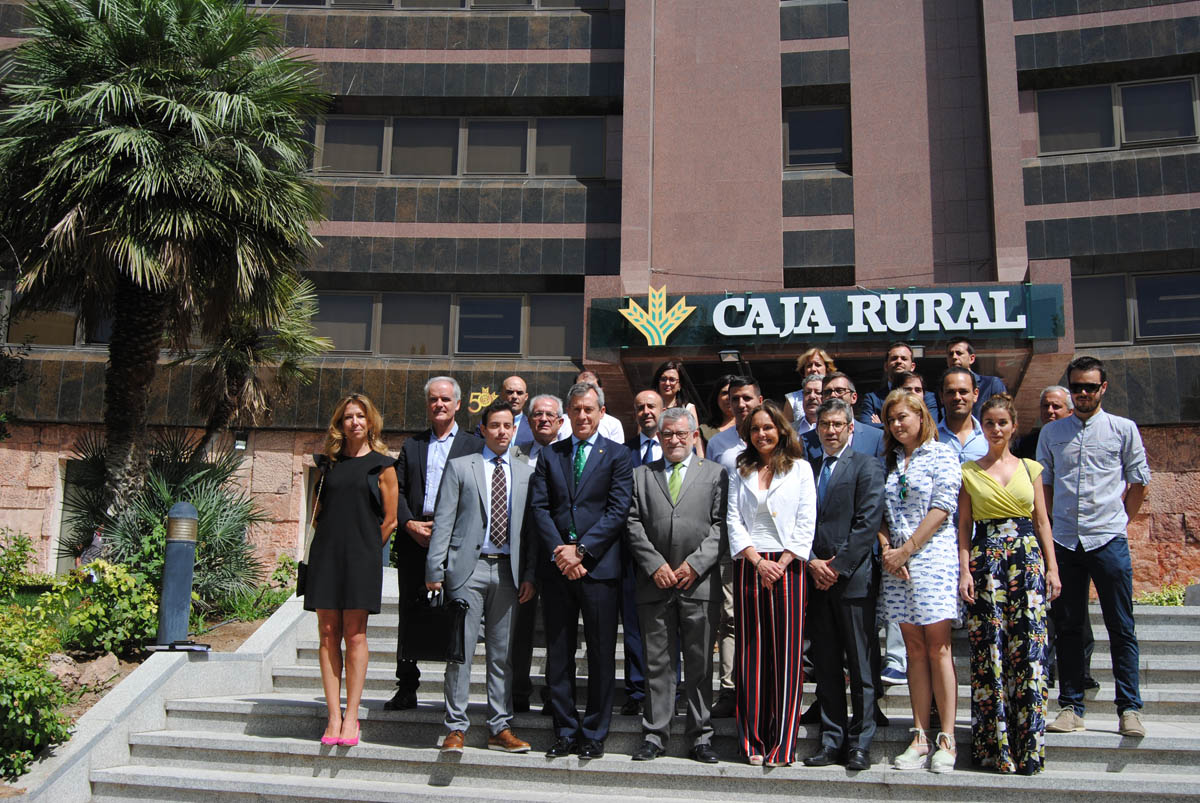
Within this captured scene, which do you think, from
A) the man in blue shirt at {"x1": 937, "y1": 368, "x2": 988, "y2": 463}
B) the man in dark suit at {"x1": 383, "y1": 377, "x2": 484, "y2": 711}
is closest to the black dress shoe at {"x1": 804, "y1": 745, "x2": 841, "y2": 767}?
the man in blue shirt at {"x1": 937, "y1": 368, "x2": 988, "y2": 463}

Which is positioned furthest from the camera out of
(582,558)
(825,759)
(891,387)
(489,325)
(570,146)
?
(570,146)

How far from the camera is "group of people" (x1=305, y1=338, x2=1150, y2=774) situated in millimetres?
6145

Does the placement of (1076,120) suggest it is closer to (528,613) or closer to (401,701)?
(528,613)

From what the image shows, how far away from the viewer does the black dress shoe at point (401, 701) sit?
721 cm

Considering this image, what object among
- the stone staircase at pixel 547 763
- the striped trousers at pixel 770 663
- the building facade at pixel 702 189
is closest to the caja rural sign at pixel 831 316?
the building facade at pixel 702 189

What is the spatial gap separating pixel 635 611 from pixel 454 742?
1.49 meters

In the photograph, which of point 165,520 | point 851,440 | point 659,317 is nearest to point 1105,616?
point 851,440

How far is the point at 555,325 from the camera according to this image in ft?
61.4

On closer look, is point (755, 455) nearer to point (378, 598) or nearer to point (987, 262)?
point (378, 598)

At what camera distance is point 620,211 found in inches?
720

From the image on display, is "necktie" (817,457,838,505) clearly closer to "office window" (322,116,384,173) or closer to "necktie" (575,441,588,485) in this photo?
"necktie" (575,441,588,485)

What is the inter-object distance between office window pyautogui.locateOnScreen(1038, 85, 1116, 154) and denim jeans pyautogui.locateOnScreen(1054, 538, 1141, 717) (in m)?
13.0

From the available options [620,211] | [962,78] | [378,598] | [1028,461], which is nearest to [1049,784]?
[1028,461]

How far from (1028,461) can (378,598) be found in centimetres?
435
